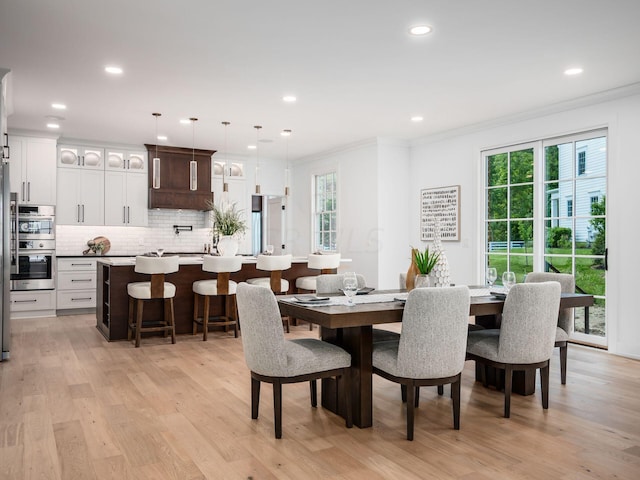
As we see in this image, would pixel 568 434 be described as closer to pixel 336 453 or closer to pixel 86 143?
pixel 336 453

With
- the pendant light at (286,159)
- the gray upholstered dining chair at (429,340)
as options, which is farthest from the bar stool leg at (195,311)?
the gray upholstered dining chair at (429,340)

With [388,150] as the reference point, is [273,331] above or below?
below

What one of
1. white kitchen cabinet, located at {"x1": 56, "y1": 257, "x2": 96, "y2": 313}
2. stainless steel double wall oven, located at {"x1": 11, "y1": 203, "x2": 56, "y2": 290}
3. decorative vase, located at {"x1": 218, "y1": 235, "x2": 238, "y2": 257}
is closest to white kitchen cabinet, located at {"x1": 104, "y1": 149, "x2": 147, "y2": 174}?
stainless steel double wall oven, located at {"x1": 11, "y1": 203, "x2": 56, "y2": 290}

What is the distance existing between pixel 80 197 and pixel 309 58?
5159mm

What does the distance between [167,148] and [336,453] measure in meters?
6.69

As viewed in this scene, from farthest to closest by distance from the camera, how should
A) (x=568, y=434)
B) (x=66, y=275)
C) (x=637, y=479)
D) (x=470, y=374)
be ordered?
1. (x=66, y=275)
2. (x=470, y=374)
3. (x=568, y=434)
4. (x=637, y=479)

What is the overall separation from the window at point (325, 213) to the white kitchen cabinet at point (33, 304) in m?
4.29

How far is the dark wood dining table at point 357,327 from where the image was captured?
292cm

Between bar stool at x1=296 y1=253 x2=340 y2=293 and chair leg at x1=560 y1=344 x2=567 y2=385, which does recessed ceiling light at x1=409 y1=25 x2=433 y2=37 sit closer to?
chair leg at x1=560 y1=344 x2=567 y2=385

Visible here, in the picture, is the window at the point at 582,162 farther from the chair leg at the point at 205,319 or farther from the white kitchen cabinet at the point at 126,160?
the white kitchen cabinet at the point at 126,160

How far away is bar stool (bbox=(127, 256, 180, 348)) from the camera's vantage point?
5457mm

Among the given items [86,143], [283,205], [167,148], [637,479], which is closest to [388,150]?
[283,205]

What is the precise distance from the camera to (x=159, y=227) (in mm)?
8758

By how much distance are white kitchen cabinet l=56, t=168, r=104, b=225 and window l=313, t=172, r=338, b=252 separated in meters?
3.57
